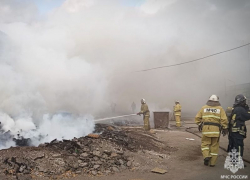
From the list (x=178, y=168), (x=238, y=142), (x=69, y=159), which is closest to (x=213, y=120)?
(x=238, y=142)

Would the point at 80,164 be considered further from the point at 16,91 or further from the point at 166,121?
the point at 166,121

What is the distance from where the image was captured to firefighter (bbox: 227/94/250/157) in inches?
175

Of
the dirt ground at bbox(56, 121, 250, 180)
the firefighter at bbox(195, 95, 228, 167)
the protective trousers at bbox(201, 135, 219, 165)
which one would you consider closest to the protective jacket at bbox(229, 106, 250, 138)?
the firefighter at bbox(195, 95, 228, 167)

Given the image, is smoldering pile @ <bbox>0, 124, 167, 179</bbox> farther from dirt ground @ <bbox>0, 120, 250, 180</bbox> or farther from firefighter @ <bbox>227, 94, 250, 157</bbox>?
firefighter @ <bbox>227, 94, 250, 157</bbox>

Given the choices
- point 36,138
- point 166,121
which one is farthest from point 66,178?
point 166,121

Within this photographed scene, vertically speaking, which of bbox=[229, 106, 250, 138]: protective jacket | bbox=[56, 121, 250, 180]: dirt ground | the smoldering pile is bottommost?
bbox=[56, 121, 250, 180]: dirt ground

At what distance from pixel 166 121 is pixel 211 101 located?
254 inches

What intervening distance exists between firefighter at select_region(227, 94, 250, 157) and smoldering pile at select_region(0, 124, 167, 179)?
7.40 feet

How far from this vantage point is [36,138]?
21.1 ft

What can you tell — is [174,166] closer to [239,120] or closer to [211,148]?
[211,148]

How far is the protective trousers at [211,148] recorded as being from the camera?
4441 millimetres

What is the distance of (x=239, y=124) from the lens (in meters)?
4.48

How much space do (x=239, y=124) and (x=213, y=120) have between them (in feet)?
1.76

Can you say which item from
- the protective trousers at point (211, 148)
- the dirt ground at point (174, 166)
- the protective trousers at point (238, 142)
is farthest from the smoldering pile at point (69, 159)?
the protective trousers at point (238, 142)
